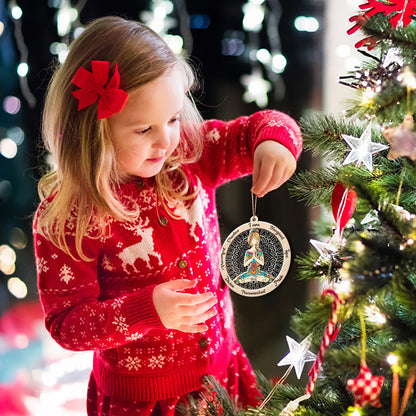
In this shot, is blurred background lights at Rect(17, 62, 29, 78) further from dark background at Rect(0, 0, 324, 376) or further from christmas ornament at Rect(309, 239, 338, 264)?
christmas ornament at Rect(309, 239, 338, 264)

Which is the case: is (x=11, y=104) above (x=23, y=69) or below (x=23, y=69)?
below

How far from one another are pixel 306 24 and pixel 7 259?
1262mm

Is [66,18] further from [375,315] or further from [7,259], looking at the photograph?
[375,315]

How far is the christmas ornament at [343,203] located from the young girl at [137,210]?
0.12 meters

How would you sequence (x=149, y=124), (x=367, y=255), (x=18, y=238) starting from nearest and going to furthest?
1. (x=367, y=255)
2. (x=149, y=124)
3. (x=18, y=238)

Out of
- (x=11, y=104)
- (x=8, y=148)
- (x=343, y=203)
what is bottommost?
(x=8, y=148)

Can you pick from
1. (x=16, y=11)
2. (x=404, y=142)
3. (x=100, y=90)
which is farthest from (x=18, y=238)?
(x=404, y=142)

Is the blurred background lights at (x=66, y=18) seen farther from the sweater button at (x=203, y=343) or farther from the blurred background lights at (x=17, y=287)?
the sweater button at (x=203, y=343)

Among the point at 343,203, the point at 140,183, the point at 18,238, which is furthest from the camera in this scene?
the point at 18,238

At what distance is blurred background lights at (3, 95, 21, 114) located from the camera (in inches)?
67.0

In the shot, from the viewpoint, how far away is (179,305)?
737 millimetres

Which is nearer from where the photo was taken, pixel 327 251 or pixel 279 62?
pixel 327 251

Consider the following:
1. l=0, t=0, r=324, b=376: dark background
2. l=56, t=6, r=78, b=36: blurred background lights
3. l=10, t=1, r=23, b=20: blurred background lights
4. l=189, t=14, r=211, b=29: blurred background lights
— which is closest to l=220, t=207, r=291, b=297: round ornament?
l=0, t=0, r=324, b=376: dark background

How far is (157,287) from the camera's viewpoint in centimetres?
76
